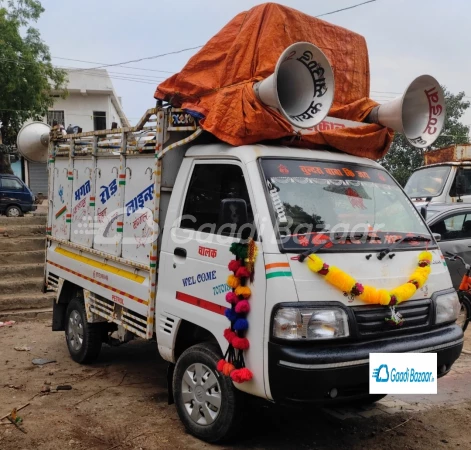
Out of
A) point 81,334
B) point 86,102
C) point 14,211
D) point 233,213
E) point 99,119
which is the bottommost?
point 81,334

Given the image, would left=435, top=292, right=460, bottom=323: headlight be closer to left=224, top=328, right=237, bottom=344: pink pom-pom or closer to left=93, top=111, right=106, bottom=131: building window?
left=224, top=328, right=237, bottom=344: pink pom-pom

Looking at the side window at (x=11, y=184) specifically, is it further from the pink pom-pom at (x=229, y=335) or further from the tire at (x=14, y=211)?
the pink pom-pom at (x=229, y=335)

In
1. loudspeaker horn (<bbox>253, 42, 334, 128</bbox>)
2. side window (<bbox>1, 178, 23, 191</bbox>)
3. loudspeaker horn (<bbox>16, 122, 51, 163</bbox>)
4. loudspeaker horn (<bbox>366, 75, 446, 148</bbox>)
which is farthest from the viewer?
side window (<bbox>1, 178, 23, 191</bbox>)

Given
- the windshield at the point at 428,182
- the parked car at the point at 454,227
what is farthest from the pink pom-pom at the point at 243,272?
the windshield at the point at 428,182

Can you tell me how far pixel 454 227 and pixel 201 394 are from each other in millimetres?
5823

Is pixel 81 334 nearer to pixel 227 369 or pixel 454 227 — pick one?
pixel 227 369

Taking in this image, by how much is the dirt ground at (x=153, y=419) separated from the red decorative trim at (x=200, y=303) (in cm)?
77

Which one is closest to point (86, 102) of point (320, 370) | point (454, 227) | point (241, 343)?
point (454, 227)

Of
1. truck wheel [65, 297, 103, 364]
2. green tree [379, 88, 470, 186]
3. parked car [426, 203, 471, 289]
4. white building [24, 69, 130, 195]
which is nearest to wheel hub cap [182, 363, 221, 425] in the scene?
truck wheel [65, 297, 103, 364]

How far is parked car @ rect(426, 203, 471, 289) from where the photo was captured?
7.93 m

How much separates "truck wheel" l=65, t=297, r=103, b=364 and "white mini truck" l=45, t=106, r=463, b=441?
597mm

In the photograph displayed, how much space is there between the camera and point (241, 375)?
3.23 m

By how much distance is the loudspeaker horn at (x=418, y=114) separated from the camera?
4285 millimetres

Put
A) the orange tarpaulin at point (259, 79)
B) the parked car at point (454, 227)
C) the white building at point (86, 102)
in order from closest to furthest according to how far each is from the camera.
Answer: the orange tarpaulin at point (259, 79)
the parked car at point (454, 227)
the white building at point (86, 102)
